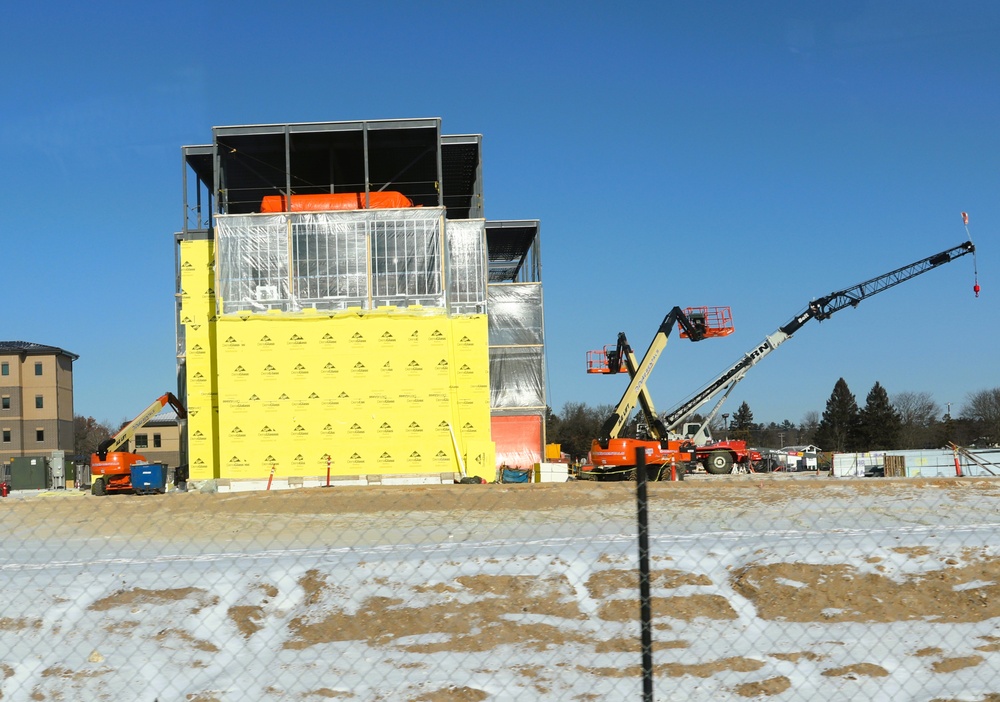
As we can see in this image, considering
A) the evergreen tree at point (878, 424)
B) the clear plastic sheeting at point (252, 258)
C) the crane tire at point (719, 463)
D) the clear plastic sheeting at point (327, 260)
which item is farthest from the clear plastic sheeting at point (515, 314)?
the evergreen tree at point (878, 424)

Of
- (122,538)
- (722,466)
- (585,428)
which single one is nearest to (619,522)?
(122,538)

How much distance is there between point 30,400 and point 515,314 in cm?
5001

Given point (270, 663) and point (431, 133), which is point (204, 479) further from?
point (270, 663)

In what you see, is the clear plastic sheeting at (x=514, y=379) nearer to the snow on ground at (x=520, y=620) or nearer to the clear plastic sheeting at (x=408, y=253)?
the clear plastic sheeting at (x=408, y=253)

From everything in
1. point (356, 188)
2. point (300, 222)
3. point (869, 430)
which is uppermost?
point (356, 188)

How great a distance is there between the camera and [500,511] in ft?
68.1

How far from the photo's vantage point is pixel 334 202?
37.8 m

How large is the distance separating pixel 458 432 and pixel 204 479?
9746 millimetres

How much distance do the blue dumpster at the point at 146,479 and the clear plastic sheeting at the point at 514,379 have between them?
16.0 metres

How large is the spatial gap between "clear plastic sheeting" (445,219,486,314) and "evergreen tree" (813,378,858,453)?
65262mm

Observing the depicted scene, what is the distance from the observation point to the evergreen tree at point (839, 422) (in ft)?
312

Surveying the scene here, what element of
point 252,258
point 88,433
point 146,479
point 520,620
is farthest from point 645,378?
point 88,433

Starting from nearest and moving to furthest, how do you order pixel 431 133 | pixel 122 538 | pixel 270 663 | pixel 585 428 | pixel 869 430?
pixel 270 663 < pixel 122 538 < pixel 431 133 < pixel 869 430 < pixel 585 428

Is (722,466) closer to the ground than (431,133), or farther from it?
closer to the ground
